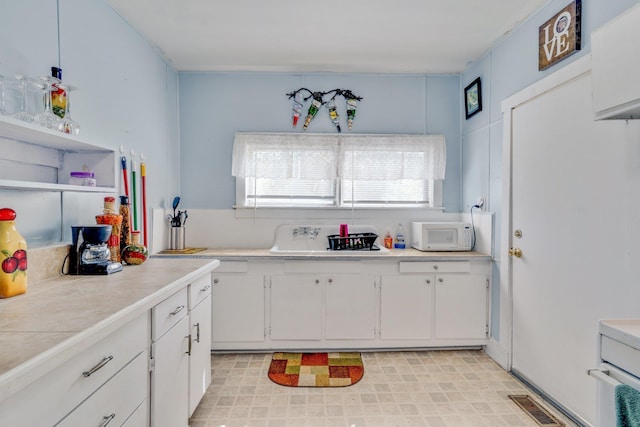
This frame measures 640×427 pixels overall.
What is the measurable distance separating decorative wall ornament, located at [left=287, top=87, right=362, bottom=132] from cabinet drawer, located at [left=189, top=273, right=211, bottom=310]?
180 centimetres

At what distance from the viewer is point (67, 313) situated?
1063 mm

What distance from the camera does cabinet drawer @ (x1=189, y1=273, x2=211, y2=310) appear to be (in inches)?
68.9

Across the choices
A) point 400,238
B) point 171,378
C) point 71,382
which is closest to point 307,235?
point 400,238

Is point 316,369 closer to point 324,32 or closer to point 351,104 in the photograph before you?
point 351,104

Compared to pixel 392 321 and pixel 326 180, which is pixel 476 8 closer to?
pixel 326 180

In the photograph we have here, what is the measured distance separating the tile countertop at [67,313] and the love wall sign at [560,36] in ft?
8.00

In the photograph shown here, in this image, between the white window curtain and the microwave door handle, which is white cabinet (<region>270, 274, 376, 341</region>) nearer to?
the white window curtain

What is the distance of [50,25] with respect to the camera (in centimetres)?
162

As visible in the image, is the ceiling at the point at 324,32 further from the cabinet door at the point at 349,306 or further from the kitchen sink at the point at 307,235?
the cabinet door at the point at 349,306

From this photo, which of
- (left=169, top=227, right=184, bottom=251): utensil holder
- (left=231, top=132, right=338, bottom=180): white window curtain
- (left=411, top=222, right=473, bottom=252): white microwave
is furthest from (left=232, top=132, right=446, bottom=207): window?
(left=169, top=227, right=184, bottom=251): utensil holder

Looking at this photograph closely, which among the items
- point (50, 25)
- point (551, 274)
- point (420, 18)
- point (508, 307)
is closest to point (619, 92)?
point (551, 274)

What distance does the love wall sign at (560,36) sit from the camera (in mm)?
1829

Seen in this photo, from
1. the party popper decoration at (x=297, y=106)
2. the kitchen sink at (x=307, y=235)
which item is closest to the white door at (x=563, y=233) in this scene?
the kitchen sink at (x=307, y=235)

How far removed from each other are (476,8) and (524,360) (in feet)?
7.94
